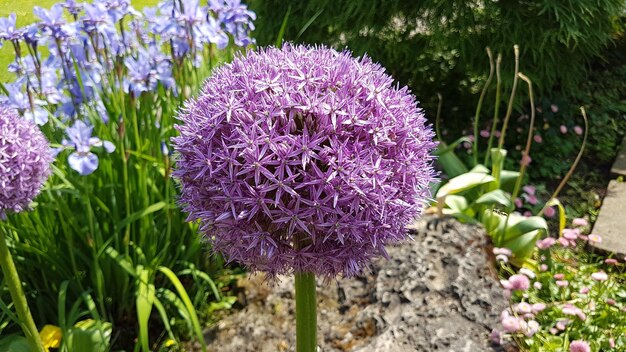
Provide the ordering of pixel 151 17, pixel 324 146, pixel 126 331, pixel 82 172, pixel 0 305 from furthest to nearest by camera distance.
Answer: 1. pixel 151 17
2. pixel 126 331
3. pixel 0 305
4. pixel 82 172
5. pixel 324 146

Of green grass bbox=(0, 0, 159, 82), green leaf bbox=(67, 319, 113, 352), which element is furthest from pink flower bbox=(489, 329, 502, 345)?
green grass bbox=(0, 0, 159, 82)

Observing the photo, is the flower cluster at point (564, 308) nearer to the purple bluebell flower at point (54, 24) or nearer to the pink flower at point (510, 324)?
the pink flower at point (510, 324)

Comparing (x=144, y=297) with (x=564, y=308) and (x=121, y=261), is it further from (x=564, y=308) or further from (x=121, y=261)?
(x=564, y=308)

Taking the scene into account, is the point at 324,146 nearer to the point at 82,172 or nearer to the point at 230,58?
the point at 82,172

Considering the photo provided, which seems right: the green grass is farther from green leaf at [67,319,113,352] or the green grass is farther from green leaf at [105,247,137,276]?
green leaf at [67,319,113,352]

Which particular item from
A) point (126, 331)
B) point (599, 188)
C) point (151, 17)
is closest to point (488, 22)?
point (599, 188)

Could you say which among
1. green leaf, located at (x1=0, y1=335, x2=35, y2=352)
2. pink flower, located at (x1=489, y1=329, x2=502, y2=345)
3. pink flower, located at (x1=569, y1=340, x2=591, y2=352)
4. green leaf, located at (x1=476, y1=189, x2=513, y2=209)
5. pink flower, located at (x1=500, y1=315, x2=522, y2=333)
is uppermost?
green leaf, located at (x1=476, y1=189, x2=513, y2=209)

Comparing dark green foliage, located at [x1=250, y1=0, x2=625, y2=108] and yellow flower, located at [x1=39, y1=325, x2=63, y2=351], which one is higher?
dark green foliage, located at [x1=250, y1=0, x2=625, y2=108]
